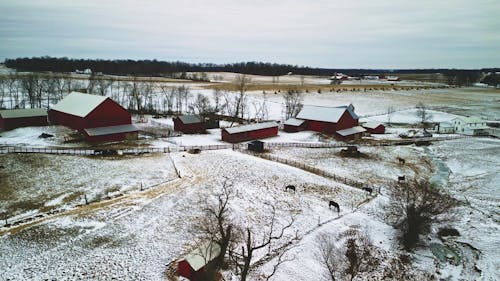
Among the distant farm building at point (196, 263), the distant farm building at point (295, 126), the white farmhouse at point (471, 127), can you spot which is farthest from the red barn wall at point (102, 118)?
the white farmhouse at point (471, 127)

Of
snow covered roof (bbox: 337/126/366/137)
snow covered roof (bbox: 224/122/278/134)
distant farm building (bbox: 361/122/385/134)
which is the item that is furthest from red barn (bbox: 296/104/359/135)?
snow covered roof (bbox: 224/122/278/134)

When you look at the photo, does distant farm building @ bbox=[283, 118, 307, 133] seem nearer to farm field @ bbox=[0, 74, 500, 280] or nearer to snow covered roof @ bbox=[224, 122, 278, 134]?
snow covered roof @ bbox=[224, 122, 278, 134]

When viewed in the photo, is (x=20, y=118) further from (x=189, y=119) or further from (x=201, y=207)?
(x=201, y=207)

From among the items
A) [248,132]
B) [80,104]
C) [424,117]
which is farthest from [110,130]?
[424,117]

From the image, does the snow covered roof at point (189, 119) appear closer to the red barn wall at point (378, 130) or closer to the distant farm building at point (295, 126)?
the distant farm building at point (295, 126)

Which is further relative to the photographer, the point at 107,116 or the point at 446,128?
the point at 446,128

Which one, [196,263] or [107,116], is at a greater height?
[107,116]

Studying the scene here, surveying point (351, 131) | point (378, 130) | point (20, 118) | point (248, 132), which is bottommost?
point (378, 130)
